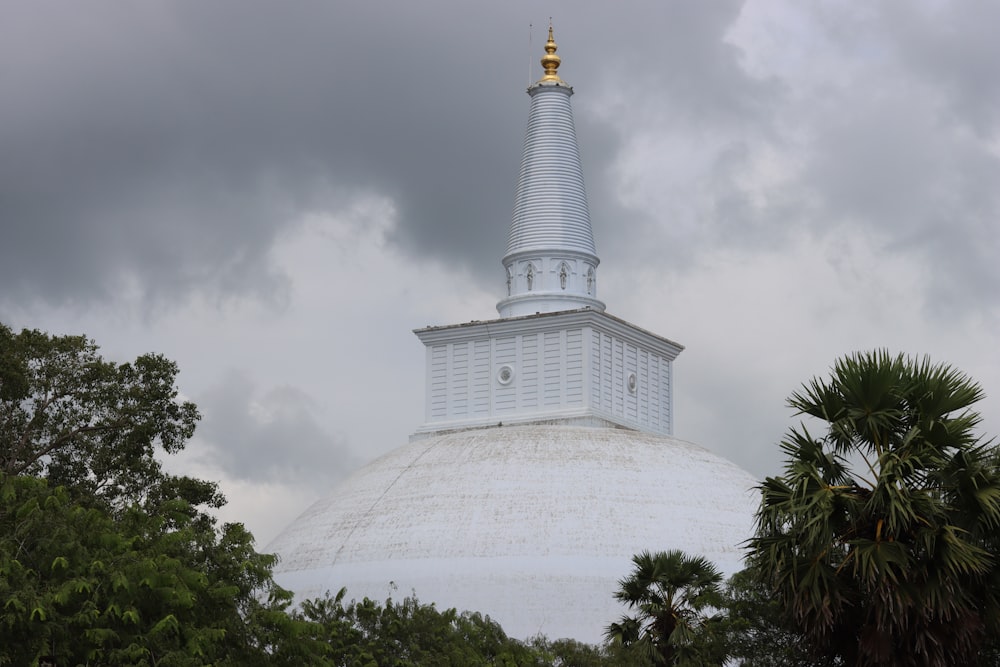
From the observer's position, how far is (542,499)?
2119 inches

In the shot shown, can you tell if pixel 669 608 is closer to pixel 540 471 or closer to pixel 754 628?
pixel 754 628

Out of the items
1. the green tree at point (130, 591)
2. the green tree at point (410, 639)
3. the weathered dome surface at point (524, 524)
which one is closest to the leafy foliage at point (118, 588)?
the green tree at point (130, 591)

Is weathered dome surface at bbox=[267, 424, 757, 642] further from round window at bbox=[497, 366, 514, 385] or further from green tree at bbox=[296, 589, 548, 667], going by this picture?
green tree at bbox=[296, 589, 548, 667]

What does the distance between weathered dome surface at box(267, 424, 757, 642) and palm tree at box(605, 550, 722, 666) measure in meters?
10.9

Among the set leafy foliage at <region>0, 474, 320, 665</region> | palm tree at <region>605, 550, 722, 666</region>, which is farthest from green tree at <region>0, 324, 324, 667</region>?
palm tree at <region>605, 550, 722, 666</region>

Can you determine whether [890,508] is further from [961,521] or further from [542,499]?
[542,499]

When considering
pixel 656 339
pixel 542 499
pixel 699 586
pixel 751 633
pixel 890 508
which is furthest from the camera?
pixel 656 339

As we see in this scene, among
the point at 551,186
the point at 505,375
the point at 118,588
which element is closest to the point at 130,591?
the point at 118,588

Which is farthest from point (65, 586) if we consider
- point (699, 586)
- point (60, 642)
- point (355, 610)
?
point (699, 586)

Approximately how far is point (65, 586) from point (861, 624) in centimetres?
1334

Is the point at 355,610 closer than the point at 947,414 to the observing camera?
No

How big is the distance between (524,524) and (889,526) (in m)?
26.7

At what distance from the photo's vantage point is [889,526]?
26875mm

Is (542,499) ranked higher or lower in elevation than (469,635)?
higher
